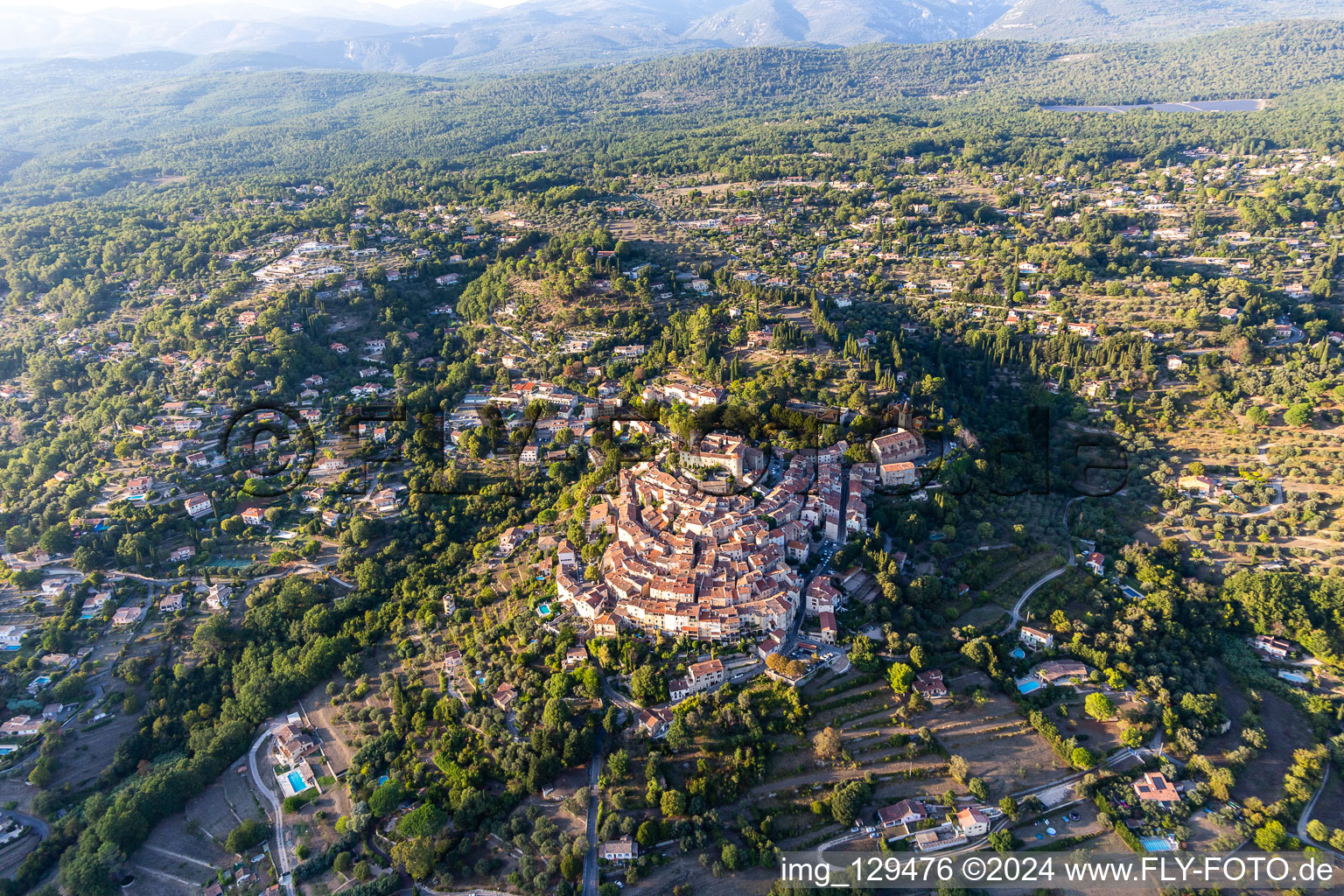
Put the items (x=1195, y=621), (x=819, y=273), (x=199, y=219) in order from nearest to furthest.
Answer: (x=1195, y=621) → (x=819, y=273) → (x=199, y=219)

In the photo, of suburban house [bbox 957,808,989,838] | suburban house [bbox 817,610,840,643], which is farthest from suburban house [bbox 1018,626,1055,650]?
suburban house [bbox 957,808,989,838]

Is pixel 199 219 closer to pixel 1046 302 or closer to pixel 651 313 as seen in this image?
pixel 651 313

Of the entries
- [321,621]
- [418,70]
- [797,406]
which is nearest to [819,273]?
[797,406]

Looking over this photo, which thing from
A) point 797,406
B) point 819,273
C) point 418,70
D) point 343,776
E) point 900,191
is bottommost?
point 343,776

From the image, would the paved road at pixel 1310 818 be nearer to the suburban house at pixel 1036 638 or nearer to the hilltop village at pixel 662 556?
the hilltop village at pixel 662 556

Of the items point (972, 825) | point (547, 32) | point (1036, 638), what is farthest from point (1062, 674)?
point (547, 32)

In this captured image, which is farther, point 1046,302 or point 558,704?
point 1046,302

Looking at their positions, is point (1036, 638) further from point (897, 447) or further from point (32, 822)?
point (32, 822)
